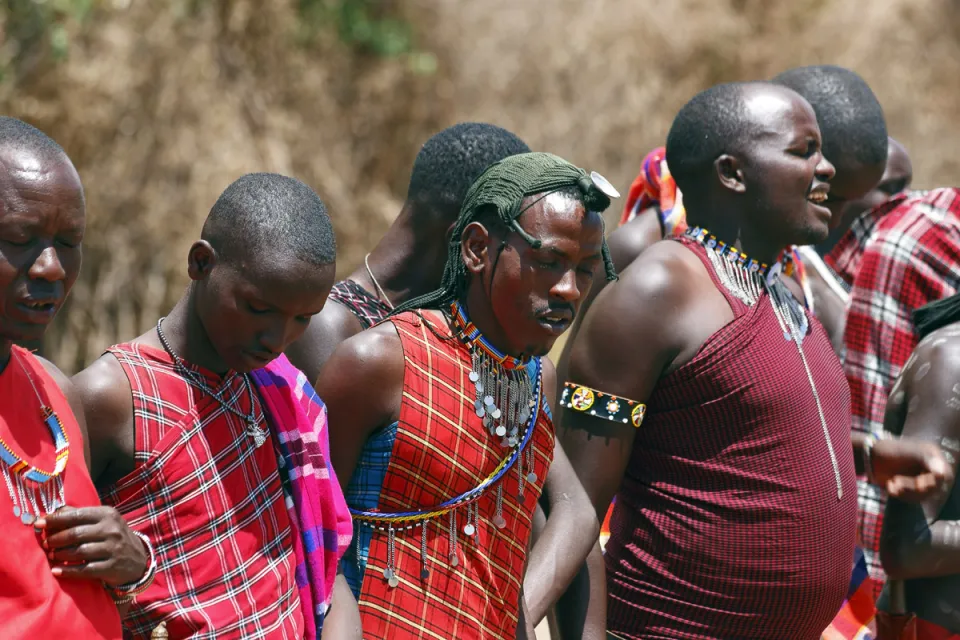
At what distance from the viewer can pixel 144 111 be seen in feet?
27.9

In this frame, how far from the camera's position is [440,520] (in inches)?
116

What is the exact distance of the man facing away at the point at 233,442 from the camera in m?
2.53

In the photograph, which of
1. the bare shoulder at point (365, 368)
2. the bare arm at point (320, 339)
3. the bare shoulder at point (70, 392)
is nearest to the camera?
the bare shoulder at point (70, 392)

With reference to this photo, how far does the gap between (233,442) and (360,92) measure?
7927 mm

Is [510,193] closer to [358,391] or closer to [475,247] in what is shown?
[475,247]

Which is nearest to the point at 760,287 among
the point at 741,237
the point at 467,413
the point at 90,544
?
the point at 741,237

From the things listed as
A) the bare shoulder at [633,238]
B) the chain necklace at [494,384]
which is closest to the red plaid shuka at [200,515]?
the chain necklace at [494,384]

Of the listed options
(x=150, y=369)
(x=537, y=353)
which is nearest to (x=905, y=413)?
(x=537, y=353)

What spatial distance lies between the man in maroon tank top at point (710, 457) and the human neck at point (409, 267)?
0.47 meters

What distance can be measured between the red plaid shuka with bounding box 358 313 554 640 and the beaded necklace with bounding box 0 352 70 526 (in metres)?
0.80

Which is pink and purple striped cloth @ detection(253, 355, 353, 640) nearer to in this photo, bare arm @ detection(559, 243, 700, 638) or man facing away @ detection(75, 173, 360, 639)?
man facing away @ detection(75, 173, 360, 639)

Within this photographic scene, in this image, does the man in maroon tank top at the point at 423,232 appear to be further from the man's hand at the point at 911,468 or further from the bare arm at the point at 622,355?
the man's hand at the point at 911,468

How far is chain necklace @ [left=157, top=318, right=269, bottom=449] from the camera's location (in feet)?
8.73

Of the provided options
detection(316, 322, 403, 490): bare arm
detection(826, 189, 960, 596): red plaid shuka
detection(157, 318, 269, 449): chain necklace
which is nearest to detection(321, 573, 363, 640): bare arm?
detection(316, 322, 403, 490): bare arm
